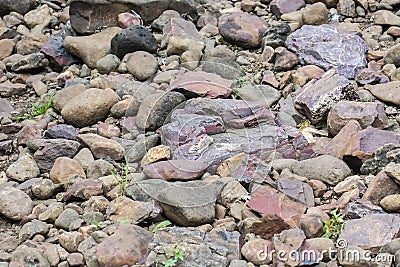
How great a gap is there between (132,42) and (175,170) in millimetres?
1466

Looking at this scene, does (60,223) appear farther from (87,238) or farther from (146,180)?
(146,180)

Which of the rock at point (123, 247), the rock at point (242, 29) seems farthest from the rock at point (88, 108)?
the rock at point (123, 247)

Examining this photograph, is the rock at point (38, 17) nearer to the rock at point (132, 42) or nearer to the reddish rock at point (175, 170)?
the rock at point (132, 42)

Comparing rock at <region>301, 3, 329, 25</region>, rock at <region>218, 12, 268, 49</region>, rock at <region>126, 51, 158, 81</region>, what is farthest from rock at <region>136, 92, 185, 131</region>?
rock at <region>301, 3, 329, 25</region>

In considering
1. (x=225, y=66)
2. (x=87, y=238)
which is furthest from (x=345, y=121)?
(x=87, y=238)

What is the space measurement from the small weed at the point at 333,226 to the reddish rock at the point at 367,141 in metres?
0.46

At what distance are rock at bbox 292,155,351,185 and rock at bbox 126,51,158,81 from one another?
4.57ft

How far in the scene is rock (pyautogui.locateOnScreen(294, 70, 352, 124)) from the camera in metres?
3.72

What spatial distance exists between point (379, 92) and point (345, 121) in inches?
17.6

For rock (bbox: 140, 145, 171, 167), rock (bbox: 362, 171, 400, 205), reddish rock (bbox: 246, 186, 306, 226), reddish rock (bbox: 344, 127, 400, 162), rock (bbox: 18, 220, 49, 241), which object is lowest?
rock (bbox: 18, 220, 49, 241)

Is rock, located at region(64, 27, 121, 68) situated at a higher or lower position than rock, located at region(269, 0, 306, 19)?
lower

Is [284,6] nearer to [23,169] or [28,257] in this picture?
[23,169]

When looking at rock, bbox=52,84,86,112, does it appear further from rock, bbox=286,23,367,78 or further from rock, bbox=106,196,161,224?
rock, bbox=286,23,367,78

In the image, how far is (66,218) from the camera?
3010mm
